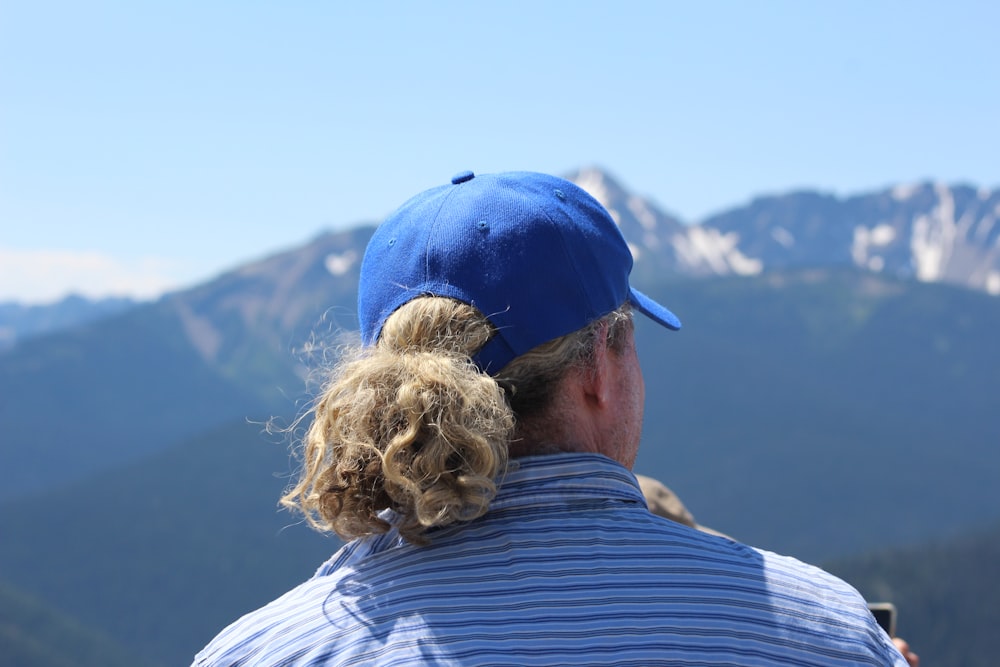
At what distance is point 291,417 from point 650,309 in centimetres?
4476

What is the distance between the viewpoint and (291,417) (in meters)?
45.5

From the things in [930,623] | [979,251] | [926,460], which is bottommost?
[979,251]

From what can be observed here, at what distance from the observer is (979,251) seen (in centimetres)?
18150

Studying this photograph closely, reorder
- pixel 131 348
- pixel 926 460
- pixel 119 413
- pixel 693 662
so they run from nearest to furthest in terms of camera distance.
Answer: pixel 693 662 → pixel 926 460 → pixel 119 413 → pixel 131 348

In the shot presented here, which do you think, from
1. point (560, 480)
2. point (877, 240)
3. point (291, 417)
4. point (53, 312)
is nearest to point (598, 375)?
point (560, 480)

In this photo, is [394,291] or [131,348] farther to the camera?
[131,348]

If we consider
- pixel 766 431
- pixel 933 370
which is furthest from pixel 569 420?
pixel 933 370

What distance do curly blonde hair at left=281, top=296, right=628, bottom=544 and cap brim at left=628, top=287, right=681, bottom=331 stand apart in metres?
0.20

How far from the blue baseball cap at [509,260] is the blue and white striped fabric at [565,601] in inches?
8.5

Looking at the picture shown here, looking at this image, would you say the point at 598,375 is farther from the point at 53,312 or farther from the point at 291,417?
the point at 53,312

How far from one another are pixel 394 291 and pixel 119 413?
10701cm

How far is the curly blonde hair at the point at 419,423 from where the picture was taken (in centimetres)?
143

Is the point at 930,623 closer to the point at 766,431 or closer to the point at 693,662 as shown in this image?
the point at 766,431

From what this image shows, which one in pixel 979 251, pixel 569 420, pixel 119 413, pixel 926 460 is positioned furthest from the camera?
pixel 979 251
